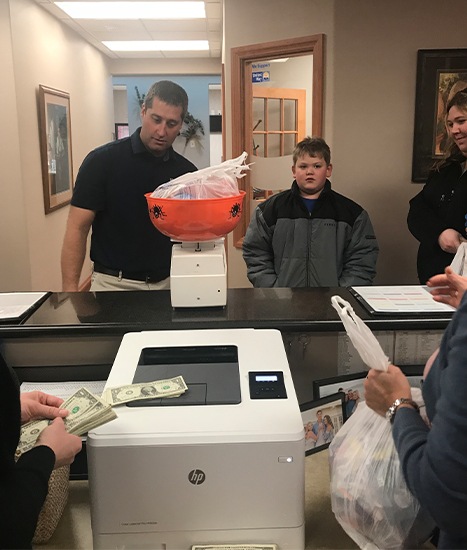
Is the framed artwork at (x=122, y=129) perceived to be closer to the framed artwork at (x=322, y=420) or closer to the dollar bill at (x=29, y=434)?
the framed artwork at (x=322, y=420)

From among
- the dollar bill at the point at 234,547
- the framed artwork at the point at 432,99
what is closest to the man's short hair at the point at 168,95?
the dollar bill at the point at 234,547

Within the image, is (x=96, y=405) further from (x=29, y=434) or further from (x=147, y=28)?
(x=147, y=28)

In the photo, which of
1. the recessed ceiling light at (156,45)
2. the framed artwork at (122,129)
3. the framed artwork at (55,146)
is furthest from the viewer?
the framed artwork at (122,129)

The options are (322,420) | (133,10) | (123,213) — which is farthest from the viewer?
(133,10)

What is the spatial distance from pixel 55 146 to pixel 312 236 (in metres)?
3.34

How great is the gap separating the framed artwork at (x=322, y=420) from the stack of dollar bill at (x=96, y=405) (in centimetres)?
37

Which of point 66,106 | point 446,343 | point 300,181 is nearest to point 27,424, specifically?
point 446,343

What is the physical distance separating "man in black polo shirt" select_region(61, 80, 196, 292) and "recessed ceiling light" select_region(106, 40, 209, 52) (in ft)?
15.8

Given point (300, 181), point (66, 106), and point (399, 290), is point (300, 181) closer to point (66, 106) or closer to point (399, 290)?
point (399, 290)

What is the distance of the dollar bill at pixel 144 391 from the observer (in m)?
1.11

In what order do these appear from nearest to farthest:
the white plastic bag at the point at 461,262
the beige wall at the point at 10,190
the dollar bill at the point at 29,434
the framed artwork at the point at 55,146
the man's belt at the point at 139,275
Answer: the dollar bill at the point at 29,434 → the white plastic bag at the point at 461,262 → the man's belt at the point at 139,275 → the beige wall at the point at 10,190 → the framed artwork at the point at 55,146

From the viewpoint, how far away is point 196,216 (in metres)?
1.52

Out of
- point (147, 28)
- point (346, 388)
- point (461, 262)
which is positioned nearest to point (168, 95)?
point (461, 262)

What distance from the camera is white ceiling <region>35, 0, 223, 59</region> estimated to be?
5230mm
